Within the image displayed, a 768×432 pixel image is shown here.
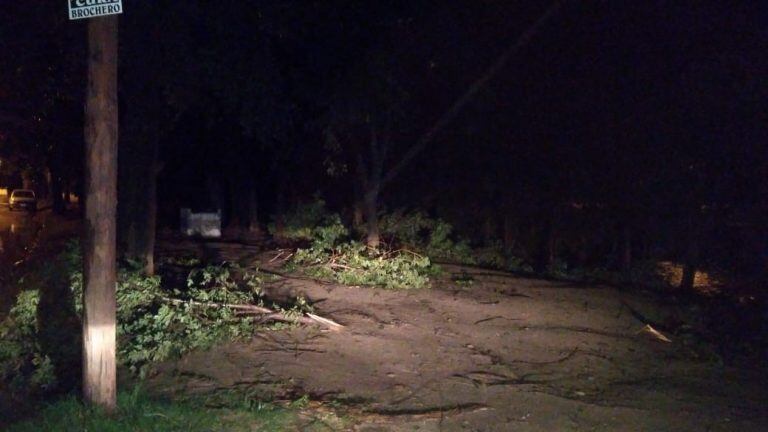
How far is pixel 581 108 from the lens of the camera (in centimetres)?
1967

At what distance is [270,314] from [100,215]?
14.0 ft

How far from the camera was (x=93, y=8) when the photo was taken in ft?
21.9

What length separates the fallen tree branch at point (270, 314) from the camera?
1070cm

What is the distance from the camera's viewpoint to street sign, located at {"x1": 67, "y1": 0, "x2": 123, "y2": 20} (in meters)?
6.61

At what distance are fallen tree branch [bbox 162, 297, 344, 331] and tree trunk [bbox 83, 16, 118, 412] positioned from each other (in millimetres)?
3766

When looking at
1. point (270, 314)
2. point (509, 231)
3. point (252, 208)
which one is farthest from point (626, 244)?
point (270, 314)

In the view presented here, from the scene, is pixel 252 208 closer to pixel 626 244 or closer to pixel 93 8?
pixel 626 244

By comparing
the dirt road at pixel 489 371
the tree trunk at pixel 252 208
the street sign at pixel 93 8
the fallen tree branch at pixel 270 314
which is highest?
the street sign at pixel 93 8

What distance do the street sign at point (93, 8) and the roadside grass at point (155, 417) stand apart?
3.31 metres

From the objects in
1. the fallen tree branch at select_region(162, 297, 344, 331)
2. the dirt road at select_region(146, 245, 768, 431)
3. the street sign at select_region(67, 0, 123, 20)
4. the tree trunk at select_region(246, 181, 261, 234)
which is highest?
the street sign at select_region(67, 0, 123, 20)

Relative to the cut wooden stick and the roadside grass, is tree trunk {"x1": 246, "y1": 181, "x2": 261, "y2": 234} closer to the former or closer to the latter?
the cut wooden stick

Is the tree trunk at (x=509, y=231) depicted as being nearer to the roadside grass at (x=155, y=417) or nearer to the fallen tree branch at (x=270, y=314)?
the fallen tree branch at (x=270, y=314)

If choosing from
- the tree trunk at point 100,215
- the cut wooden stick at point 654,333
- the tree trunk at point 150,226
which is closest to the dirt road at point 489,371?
the cut wooden stick at point 654,333

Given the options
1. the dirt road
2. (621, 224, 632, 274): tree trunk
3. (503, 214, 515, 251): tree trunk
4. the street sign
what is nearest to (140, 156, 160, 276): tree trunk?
the dirt road
